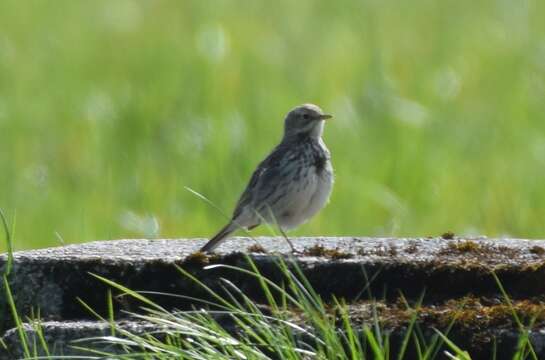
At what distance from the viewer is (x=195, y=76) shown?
14.8 m

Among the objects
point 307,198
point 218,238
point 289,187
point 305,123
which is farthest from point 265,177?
point 218,238

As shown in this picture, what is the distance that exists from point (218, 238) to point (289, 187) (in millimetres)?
1236

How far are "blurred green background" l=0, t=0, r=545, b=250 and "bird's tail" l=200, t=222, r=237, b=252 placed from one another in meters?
1.91

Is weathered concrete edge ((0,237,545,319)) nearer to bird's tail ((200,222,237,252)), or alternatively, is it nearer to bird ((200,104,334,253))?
bird's tail ((200,222,237,252))

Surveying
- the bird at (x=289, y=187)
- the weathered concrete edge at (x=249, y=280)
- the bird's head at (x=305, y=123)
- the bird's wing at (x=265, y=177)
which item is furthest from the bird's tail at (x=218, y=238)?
the bird's head at (x=305, y=123)

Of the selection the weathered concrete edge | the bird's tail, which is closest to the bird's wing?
the bird's tail

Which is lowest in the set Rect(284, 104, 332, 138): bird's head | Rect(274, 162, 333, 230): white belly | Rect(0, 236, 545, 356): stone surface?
Rect(0, 236, 545, 356): stone surface

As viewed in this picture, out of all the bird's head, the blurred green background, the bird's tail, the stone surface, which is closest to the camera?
the stone surface

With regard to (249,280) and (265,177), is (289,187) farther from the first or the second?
(249,280)

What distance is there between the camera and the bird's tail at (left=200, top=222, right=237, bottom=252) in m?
7.32

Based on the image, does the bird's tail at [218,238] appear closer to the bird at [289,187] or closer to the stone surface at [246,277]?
the stone surface at [246,277]

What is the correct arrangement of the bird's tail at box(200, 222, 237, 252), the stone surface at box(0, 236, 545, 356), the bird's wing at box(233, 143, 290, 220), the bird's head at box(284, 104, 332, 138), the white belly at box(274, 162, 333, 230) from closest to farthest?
the stone surface at box(0, 236, 545, 356) < the bird's tail at box(200, 222, 237, 252) < the white belly at box(274, 162, 333, 230) < the bird's wing at box(233, 143, 290, 220) < the bird's head at box(284, 104, 332, 138)

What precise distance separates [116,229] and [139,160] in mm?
2262

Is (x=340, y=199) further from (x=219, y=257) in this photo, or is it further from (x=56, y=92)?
(x=219, y=257)
